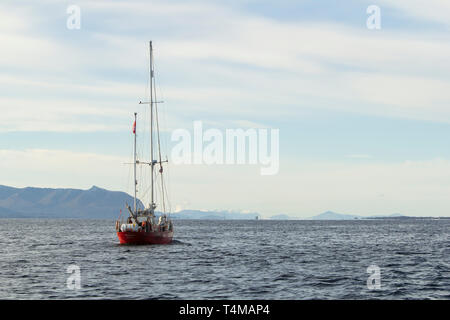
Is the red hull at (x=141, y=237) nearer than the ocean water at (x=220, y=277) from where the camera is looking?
No

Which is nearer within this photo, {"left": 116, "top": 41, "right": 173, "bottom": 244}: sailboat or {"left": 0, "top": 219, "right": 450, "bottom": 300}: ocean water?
{"left": 0, "top": 219, "right": 450, "bottom": 300}: ocean water

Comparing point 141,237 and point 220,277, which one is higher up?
point 141,237

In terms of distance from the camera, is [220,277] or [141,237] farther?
[141,237]

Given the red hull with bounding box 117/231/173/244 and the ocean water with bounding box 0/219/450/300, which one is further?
the red hull with bounding box 117/231/173/244

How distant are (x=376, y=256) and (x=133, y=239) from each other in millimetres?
30763

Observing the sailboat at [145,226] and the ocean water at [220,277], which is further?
the sailboat at [145,226]
